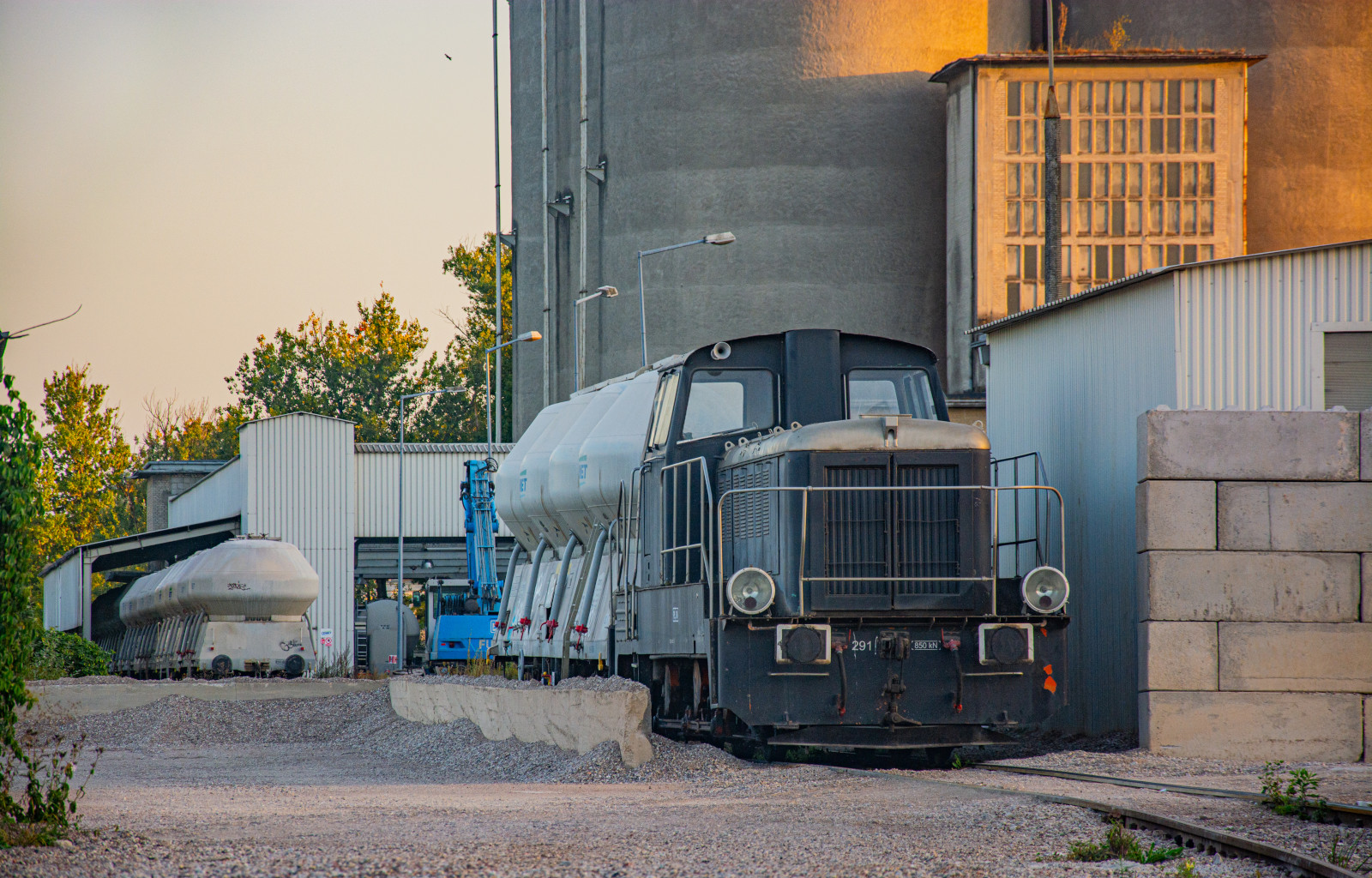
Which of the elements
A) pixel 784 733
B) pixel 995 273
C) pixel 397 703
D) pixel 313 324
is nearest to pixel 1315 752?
pixel 784 733

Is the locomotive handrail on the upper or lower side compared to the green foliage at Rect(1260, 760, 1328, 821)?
upper

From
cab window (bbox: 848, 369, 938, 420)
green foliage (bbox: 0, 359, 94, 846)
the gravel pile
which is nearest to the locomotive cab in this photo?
the gravel pile

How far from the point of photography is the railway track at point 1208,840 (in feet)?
24.4

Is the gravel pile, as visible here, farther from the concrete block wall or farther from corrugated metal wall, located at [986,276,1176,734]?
corrugated metal wall, located at [986,276,1176,734]

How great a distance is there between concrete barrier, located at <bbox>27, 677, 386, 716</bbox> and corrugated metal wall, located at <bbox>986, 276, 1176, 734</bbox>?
12.0 metres

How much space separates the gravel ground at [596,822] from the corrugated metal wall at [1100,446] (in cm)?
287

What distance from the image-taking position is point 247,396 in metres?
87.8

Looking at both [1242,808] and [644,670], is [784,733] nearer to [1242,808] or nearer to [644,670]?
[644,670]

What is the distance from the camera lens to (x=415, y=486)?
53.0m

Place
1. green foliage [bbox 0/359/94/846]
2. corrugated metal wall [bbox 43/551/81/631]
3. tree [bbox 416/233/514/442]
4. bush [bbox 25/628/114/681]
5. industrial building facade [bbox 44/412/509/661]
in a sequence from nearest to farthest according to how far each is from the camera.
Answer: green foliage [bbox 0/359/94/846] < bush [bbox 25/628/114/681] < corrugated metal wall [bbox 43/551/81/631] < industrial building facade [bbox 44/412/509/661] < tree [bbox 416/233/514/442]

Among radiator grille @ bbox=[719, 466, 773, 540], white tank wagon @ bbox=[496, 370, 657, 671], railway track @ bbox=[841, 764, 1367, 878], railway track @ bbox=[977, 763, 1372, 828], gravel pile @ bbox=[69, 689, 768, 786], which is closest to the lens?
railway track @ bbox=[841, 764, 1367, 878]

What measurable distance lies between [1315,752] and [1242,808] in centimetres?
464

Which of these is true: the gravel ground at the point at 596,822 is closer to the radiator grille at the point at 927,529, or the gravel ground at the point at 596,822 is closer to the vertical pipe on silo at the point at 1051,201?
the radiator grille at the point at 927,529

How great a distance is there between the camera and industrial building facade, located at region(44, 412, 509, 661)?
4762 centimetres
